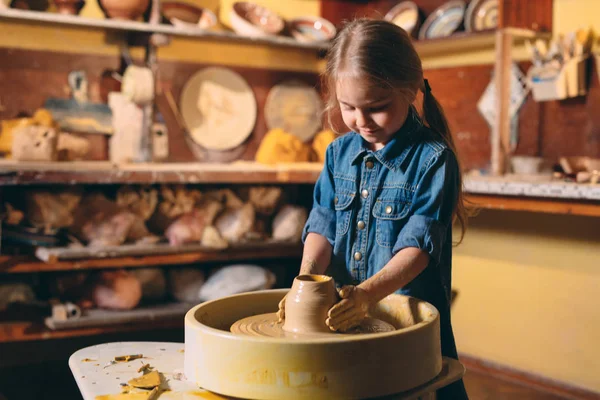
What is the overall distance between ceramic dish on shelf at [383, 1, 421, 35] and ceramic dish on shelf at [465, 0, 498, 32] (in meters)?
0.39

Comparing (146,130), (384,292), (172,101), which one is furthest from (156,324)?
(384,292)

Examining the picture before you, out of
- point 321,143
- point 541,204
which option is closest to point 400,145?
point 541,204

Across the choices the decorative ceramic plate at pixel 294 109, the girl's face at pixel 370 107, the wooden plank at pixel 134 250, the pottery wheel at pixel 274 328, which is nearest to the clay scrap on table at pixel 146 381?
the pottery wheel at pixel 274 328

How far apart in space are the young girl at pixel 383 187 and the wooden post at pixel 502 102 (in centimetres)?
182

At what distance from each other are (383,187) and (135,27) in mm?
→ 2393

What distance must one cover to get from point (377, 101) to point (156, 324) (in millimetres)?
2198

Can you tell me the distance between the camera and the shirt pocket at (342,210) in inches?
69.5

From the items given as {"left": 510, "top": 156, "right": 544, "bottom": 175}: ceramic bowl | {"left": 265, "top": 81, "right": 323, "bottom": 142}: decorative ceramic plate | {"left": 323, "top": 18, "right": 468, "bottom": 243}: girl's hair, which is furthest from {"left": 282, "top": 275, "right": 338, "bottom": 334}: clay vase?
{"left": 265, "top": 81, "right": 323, "bottom": 142}: decorative ceramic plate

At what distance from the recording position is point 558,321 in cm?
341

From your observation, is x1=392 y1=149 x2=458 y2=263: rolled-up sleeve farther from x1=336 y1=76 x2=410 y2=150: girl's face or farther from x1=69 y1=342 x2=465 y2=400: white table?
x1=69 y1=342 x2=465 y2=400: white table

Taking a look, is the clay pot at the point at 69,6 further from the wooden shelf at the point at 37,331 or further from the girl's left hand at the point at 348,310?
the girl's left hand at the point at 348,310

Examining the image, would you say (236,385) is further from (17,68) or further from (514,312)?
(17,68)

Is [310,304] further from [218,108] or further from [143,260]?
[218,108]

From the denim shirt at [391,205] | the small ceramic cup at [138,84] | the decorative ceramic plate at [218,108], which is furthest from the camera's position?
the decorative ceramic plate at [218,108]
